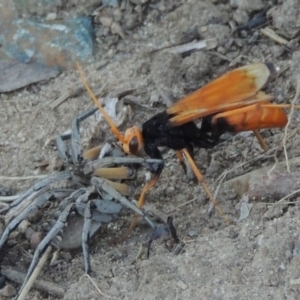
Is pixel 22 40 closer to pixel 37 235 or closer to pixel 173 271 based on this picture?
pixel 37 235

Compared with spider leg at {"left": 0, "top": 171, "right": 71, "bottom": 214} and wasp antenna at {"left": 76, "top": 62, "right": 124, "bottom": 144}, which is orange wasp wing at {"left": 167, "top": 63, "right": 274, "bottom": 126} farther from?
spider leg at {"left": 0, "top": 171, "right": 71, "bottom": 214}

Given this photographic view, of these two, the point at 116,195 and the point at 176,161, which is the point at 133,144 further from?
the point at 176,161

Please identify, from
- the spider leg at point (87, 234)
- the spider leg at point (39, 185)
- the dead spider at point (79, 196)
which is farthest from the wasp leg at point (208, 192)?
the spider leg at point (39, 185)

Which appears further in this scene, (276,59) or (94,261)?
(276,59)

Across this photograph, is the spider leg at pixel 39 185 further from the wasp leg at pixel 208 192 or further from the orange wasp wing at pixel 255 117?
the orange wasp wing at pixel 255 117

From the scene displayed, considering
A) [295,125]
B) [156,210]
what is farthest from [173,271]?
[295,125]

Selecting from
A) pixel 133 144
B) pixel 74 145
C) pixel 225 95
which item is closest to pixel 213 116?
pixel 225 95

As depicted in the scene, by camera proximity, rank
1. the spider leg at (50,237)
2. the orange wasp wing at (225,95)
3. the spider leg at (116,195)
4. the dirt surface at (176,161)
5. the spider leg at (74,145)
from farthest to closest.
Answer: the spider leg at (74,145)
the orange wasp wing at (225,95)
the spider leg at (116,195)
the spider leg at (50,237)
the dirt surface at (176,161)
